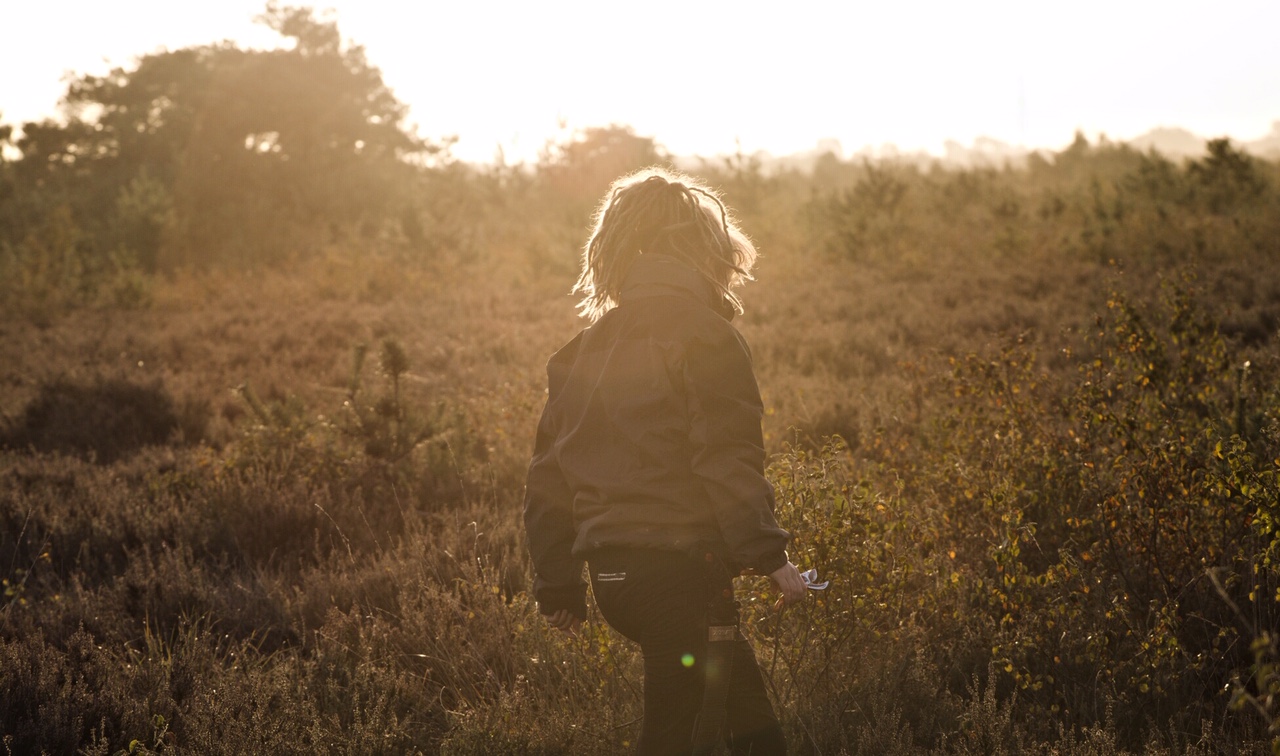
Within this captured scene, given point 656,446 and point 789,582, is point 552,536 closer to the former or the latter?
point 656,446

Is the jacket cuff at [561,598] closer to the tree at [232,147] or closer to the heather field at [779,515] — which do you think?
the heather field at [779,515]

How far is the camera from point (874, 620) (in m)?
3.74

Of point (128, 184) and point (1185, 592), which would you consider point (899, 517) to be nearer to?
point (1185, 592)

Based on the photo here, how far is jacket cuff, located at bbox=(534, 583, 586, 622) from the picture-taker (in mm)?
2607

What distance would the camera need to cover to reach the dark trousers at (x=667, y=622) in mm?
2371

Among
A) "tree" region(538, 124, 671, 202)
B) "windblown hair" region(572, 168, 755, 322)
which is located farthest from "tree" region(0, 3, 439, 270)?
"windblown hair" region(572, 168, 755, 322)

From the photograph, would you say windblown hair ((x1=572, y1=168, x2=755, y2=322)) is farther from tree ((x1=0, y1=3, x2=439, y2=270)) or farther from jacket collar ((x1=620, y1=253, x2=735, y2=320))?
Answer: tree ((x1=0, y1=3, x2=439, y2=270))

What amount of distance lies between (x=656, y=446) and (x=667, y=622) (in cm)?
43

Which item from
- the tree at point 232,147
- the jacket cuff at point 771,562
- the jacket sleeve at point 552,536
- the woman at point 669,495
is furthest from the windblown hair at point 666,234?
the tree at point 232,147

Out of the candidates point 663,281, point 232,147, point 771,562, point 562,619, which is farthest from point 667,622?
point 232,147

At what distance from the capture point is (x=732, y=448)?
2.40 metres

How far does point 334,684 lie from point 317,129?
28.6 m

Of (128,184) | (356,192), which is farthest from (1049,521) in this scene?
(128,184)

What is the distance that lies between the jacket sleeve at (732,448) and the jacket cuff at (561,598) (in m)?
0.48
